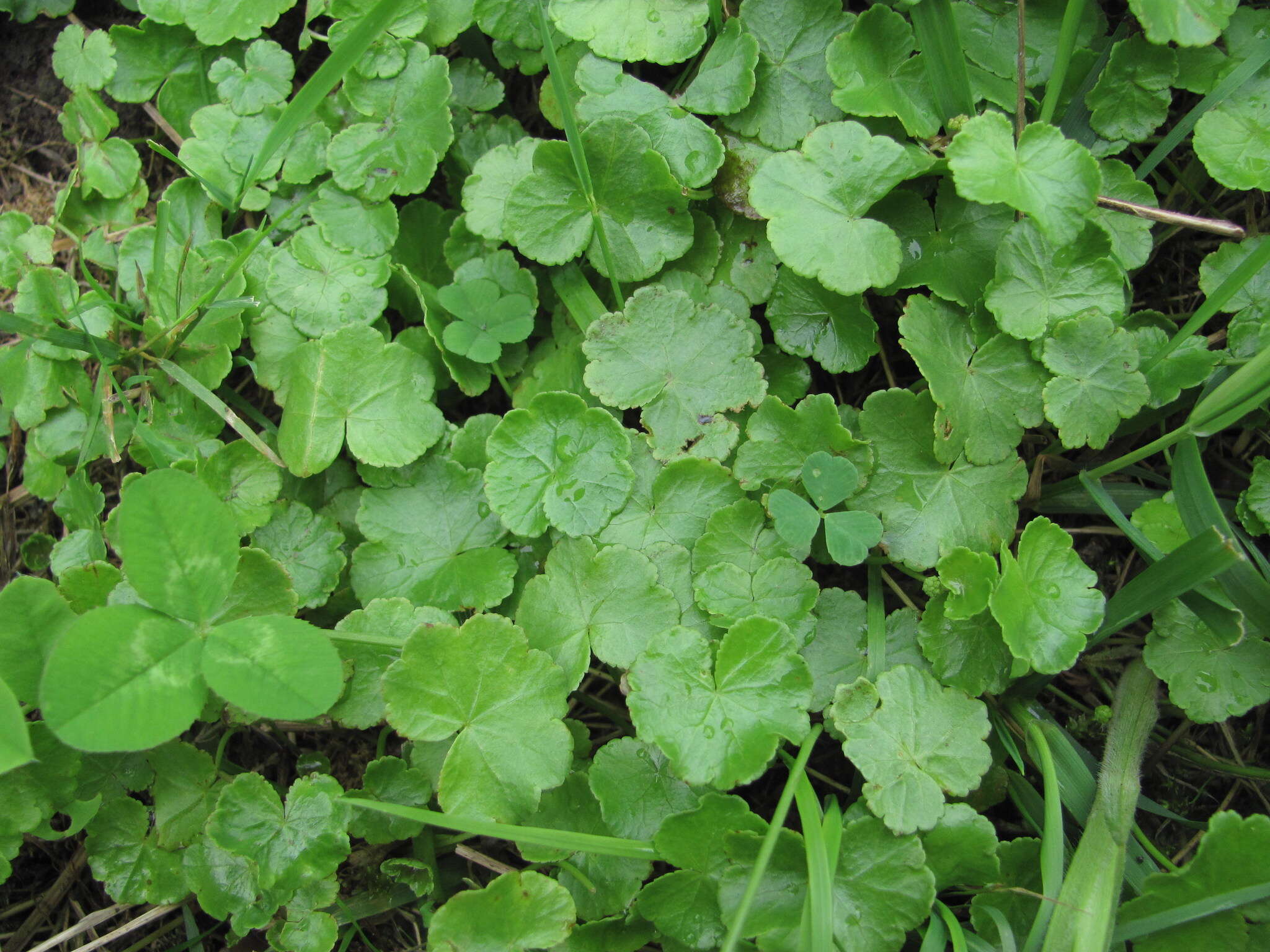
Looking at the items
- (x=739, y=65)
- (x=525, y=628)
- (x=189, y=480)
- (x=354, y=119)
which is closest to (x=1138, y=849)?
(x=525, y=628)

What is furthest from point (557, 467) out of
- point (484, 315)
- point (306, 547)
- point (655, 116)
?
point (655, 116)

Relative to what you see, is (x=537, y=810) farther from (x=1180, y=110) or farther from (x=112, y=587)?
(x=1180, y=110)

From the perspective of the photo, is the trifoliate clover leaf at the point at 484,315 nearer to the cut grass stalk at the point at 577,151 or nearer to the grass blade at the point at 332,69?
the cut grass stalk at the point at 577,151

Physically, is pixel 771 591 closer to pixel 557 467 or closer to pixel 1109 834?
pixel 557 467

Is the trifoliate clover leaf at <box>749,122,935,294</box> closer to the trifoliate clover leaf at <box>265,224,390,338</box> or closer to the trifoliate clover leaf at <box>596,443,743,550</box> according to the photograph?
the trifoliate clover leaf at <box>596,443,743,550</box>

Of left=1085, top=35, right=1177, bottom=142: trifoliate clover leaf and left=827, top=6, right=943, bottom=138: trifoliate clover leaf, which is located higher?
left=827, top=6, right=943, bottom=138: trifoliate clover leaf

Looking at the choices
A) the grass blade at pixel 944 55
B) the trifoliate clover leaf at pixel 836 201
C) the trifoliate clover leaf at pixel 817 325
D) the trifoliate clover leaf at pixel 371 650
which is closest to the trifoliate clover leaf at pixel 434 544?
the trifoliate clover leaf at pixel 371 650

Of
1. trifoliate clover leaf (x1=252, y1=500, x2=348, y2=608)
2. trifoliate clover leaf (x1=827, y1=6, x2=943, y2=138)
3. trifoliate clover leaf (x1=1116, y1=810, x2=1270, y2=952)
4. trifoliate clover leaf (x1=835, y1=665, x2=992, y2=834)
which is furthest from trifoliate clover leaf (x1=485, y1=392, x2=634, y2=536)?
trifoliate clover leaf (x1=1116, y1=810, x2=1270, y2=952)
